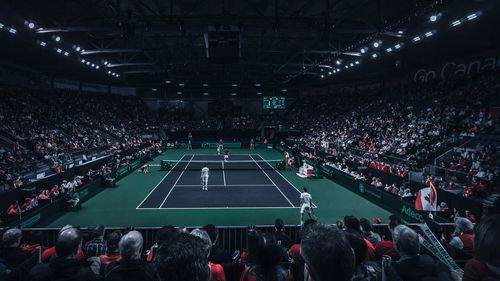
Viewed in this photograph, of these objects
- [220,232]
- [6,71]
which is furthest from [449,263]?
[6,71]

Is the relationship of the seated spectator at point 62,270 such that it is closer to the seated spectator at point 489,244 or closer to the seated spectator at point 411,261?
the seated spectator at point 411,261

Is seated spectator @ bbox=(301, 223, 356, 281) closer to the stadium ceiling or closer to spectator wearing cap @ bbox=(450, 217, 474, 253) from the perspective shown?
spectator wearing cap @ bbox=(450, 217, 474, 253)

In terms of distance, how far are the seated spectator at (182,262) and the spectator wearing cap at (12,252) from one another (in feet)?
15.3

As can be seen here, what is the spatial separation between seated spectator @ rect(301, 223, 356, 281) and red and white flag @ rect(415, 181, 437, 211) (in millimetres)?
13253

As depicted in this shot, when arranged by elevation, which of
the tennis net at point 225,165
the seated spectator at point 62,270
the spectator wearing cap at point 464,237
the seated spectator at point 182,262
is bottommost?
the tennis net at point 225,165

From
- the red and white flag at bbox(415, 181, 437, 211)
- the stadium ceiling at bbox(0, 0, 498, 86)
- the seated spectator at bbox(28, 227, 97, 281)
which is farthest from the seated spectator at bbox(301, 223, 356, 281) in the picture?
the stadium ceiling at bbox(0, 0, 498, 86)

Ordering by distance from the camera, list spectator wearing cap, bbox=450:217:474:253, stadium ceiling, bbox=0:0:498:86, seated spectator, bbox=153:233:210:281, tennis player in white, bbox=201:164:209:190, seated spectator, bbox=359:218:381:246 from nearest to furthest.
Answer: seated spectator, bbox=153:233:210:281 < spectator wearing cap, bbox=450:217:474:253 < seated spectator, bbox=359:218:381:246 < stadium ceiling, bbox=0:0:498:86 < tennis player in white, bbox=201:164:209:190

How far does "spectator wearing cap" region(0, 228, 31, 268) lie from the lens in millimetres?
5133

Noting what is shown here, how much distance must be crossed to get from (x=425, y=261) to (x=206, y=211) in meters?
13.4

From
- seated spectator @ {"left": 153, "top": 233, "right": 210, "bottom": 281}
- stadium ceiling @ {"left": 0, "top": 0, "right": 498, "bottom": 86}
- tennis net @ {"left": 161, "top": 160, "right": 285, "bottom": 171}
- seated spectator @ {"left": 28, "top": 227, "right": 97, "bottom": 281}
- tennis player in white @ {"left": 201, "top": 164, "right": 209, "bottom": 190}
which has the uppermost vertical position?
stadium ceiling @ {"left": 0, "top": 0, "right": 498, "bottom": 86}

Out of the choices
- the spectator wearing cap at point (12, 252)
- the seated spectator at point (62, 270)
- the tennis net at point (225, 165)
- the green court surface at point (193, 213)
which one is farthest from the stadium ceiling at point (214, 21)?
the seated spectator at point (62, 270)

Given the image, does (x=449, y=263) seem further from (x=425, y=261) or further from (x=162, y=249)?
(x=162, y=249)

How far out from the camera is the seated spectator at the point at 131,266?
3213 mm

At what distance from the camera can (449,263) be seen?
4.28 m
